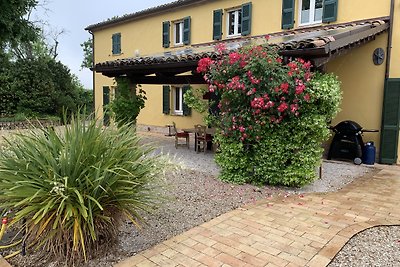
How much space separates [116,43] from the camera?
58.5 ft

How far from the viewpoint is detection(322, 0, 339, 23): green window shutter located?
958cm

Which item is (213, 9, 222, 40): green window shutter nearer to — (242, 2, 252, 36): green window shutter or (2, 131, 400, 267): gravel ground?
(242, 2, 252, 36): green window shutter

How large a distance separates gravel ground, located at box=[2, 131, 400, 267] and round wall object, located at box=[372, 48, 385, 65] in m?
3.19

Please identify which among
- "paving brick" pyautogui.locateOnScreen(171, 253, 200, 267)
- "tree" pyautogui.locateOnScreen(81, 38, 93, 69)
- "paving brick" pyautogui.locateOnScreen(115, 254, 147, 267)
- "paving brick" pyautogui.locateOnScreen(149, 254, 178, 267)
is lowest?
"paving brick" pyautogui.locateOnScreen(115, 254, 147, 267)

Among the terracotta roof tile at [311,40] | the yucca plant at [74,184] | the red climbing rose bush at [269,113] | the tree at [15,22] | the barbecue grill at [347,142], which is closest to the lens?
the yucca plant at [74,184]

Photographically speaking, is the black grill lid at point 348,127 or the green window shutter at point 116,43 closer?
the black grill lid at point 348,127

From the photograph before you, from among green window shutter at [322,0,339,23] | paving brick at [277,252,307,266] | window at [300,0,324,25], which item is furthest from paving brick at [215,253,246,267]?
window at [300,0,324,25]

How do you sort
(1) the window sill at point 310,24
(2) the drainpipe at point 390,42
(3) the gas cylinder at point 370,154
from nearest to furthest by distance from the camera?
(2) the drainpipe at point 390,42 < (3) the gas cylinder at point 370,154 < (1) the window sill at point 310,24

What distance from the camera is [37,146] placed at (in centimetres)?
318

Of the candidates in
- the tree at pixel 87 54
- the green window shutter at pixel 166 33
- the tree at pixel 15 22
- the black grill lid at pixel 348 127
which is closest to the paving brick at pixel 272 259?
the black grill lid at pixel 348 127

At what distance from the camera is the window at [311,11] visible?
1018 centimetres

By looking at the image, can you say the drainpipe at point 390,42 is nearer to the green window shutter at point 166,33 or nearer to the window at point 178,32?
the window at point 178,32

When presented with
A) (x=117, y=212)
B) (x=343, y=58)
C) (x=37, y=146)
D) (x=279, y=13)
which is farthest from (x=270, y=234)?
(x=279, y=13)

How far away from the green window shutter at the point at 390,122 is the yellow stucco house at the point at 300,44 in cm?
2
